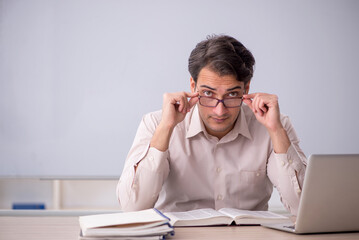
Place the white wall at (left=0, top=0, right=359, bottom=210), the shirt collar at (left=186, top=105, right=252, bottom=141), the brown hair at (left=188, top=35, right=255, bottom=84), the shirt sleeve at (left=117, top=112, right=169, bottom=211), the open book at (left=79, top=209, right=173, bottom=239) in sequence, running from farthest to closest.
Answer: the white wall at (left=0, top=0, right=359, bottom=210)
the shirt collar at (left=186, top=105, right=252, bottom=141)
the brown hair at (left=188, top=35, right=255, bottom=84)
the shirt sleeve at (left=117, top=112, right=169, bottom=211)
the open book at (left=79, top=209, right=173, bottom=239)

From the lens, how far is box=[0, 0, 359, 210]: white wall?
3320 millimetres

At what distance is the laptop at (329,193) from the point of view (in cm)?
132

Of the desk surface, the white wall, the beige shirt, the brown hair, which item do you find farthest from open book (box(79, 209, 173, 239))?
the white wall

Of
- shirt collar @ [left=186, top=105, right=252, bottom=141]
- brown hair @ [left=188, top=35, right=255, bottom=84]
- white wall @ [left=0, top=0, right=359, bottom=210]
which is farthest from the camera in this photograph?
white wall @ [left=0, top=0, right=359, bottom=210]

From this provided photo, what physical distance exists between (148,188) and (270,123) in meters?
0.61

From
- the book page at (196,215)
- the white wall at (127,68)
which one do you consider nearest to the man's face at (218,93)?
the book page at (196,215)

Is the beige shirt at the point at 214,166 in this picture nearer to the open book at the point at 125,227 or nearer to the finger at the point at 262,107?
the finger at the point at 262,107

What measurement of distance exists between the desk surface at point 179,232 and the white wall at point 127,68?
1715mm

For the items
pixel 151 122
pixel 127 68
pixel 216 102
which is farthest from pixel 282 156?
pixel 127 68

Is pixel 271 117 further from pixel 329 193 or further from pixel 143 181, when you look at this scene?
pixel 329 193

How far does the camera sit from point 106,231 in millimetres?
1320

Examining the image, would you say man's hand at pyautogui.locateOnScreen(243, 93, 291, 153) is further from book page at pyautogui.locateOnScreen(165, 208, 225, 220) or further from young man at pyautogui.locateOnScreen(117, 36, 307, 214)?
book page at pyautogui.locateOnScreen(165, 208, 225, 220)

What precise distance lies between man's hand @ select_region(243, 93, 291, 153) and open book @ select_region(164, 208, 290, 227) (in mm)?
417

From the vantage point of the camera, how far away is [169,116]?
2.04 m
